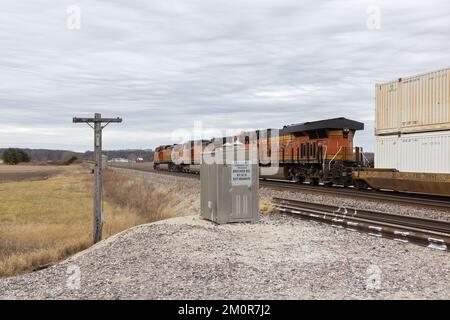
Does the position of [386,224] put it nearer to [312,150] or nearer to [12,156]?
[312,150]

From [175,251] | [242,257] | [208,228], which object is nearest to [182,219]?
[208,228]

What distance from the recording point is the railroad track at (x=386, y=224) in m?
8.97

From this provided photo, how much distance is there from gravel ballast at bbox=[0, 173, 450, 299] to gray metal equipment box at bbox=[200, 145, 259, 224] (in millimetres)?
1153

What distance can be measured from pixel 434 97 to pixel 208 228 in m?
10.8

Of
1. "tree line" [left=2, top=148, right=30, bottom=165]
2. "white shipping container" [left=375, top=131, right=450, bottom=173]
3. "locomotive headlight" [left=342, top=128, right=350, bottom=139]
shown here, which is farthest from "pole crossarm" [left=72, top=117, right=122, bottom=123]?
"tree line" [left=2, top=148, right=30, bottom=165]

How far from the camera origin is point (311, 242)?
9.50m

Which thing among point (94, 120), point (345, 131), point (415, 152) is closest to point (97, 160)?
point (94, 120)

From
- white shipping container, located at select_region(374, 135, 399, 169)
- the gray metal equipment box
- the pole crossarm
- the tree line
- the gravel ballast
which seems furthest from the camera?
the tree line

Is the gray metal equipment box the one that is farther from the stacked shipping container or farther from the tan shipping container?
the tan shipping container

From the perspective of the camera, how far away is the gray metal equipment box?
1172 cm

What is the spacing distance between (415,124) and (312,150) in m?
8.16

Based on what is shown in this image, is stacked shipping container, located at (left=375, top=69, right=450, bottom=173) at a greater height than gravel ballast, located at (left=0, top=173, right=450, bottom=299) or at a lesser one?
greater

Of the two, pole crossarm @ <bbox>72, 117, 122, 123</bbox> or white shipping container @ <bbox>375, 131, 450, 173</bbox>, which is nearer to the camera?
pole crossarm @ <bbox>72, 117, 122, 123</bbox>
